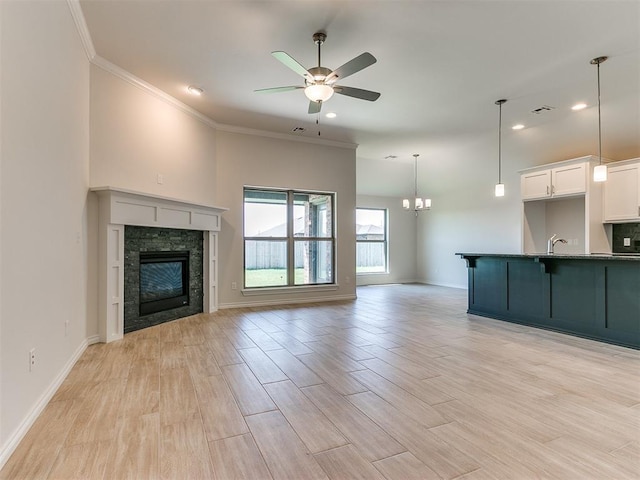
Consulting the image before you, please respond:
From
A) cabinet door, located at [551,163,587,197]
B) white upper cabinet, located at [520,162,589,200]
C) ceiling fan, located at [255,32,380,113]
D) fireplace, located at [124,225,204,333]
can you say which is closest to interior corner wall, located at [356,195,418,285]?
white upper cabinet, located at [520,162,589,200]

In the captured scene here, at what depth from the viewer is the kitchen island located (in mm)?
3748

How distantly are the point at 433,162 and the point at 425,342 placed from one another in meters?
5.55

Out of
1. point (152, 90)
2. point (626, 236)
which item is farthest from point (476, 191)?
point (152, 90)

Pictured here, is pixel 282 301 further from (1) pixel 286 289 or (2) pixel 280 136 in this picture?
(2) pixel 280 136

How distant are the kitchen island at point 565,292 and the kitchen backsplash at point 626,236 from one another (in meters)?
2.49

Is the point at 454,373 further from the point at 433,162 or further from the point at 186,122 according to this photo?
the point at 433,162

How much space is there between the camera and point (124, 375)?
2.91 metres

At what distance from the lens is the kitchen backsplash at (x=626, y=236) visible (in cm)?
597

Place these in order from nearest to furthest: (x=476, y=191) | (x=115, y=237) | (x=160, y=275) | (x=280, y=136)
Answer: (x=115, y=237)
(x=160, y=275)
(x=280, y=136)
(x=476, y=191)

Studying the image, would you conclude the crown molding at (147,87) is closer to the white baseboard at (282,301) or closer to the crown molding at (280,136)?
the crown molding at (280,136)

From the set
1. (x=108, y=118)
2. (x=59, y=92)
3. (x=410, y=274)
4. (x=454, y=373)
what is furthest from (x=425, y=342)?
(x=410, y=274)

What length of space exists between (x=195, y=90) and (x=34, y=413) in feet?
12.8

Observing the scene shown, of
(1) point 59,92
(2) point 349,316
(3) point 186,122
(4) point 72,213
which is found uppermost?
(3) point 186,122

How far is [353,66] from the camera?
2941mm
